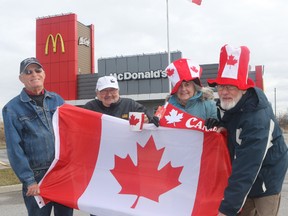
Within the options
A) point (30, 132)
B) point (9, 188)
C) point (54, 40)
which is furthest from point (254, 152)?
point (54, 40)

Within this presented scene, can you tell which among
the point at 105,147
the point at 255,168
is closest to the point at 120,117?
the point at 105,147

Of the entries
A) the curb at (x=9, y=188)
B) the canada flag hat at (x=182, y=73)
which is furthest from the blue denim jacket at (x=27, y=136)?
the curb at (x=9, y=188)

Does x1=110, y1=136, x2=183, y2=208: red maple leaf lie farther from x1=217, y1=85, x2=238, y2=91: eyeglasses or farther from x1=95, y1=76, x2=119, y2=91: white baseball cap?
x1=217, y1=85, x2=238, y2=91: eyeglasses

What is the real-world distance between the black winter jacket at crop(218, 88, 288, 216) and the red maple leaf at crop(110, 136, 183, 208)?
0.84 metres

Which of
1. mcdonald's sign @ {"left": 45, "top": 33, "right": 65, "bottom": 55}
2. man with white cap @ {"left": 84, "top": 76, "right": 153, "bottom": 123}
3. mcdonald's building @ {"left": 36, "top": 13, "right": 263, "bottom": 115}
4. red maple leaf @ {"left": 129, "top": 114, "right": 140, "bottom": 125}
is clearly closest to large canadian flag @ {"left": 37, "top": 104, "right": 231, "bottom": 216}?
red maple leaf @ {"left": 129, "top": 114, "right": 140, "bottom": 125}

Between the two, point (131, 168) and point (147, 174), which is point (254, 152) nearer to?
point (147, 174)

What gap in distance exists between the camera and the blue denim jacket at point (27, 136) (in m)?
3.60

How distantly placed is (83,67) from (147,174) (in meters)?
25.8

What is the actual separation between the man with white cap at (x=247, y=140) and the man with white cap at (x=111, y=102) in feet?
4.69

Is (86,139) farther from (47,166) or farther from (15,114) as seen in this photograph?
(15,114)

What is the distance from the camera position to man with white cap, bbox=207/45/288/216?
9.10 ft

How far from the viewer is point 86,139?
13.6 ft

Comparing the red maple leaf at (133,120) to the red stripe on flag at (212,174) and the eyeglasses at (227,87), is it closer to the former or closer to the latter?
the red stripe on flag at (212,174)

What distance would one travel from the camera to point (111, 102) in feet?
14.2
